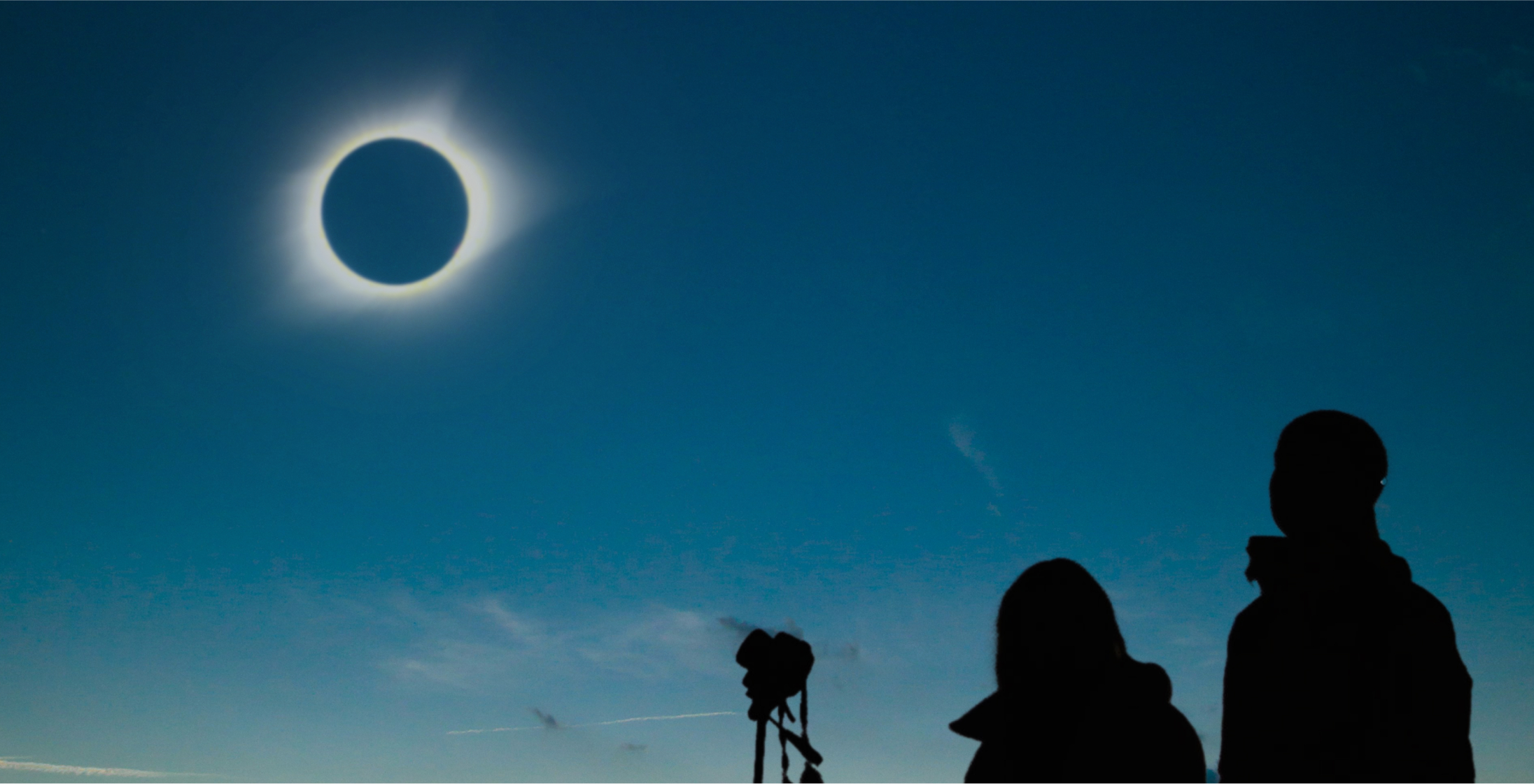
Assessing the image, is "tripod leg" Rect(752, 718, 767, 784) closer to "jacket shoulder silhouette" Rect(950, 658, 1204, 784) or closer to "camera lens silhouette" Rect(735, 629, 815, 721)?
"camera lens silhouette" Rect(735, 629, 815, 721)

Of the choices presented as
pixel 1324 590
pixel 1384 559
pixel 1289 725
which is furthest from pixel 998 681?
pixel 1384 559

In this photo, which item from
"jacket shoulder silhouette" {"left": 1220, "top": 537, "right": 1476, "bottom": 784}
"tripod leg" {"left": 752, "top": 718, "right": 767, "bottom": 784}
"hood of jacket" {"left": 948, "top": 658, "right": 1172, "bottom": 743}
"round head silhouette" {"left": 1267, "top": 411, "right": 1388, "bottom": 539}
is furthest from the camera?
"tripod leg" {"left": 752, "top": 718, "right": 767, "bottom": 784}

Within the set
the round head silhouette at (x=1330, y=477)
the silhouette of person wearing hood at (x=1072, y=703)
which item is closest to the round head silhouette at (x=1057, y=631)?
the silhouette of person wearing hood at (x=1072, y=703)

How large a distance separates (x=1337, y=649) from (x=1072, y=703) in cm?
110

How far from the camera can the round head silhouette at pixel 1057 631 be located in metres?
3.58

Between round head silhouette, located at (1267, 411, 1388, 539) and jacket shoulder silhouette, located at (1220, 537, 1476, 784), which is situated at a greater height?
round head silhouette, located at (1267, 411, 1388, 539)

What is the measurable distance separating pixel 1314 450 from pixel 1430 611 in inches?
29.5

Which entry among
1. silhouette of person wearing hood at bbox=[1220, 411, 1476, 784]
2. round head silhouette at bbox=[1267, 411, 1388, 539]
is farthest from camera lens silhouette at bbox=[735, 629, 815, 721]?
round head silhouette at bbox=[1267, 411, 1388, 539]

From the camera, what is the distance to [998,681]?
12.7 ft

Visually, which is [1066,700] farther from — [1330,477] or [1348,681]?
[1330,477]

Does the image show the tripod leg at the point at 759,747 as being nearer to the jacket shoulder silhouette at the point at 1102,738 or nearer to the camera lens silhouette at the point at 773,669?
the camera lens silhouette at the point at 773,669

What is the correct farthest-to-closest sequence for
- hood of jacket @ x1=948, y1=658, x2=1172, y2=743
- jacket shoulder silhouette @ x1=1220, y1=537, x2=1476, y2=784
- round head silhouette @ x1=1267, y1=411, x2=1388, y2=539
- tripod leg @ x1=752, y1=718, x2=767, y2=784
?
tripod leg @ x1=752, y1=718, x2=767, y2=784 → round head silhouette @ x1=1267, y1=411, x2=1388, y2=539 → hood of jacket @ x1=948, y1=658, x2=1172, y2=743 → jacket shoulder silhouette @ x1=1220, y1=537, x2=1476, y2=784

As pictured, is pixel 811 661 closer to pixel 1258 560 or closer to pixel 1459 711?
pixel 1258 560

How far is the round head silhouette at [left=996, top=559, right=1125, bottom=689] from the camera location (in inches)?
141
